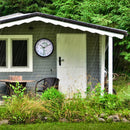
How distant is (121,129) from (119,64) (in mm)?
10289

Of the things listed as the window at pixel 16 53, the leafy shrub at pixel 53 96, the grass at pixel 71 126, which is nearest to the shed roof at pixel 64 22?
the window at pixel 16 53

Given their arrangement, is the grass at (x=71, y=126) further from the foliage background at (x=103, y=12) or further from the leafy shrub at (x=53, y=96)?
the foliage background at (x=103, y=12)

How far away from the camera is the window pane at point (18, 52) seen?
9078mm

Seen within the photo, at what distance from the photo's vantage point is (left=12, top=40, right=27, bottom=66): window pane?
9.08 m

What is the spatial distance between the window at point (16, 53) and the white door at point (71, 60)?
1.04m

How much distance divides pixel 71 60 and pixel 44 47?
1.05m

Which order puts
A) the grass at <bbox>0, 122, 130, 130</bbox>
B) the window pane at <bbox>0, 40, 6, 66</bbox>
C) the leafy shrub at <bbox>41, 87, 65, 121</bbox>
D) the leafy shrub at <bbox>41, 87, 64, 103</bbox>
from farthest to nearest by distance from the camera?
the window pane at <bbox>0, 40, 6, 66</bbox>
the leafy shrub at <bbox>41, 87, 64, 103</bbox>
the leafy shrub at <bbox>41, 87, 65, 121</bbox>
the grass at <bbox>0, 122, 130, 130</bbox>

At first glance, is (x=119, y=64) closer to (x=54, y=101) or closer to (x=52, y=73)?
(x=52, y=73)

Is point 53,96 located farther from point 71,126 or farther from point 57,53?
point 57,53

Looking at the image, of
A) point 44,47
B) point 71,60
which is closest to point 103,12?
point 71,60

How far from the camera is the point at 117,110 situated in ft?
20.6

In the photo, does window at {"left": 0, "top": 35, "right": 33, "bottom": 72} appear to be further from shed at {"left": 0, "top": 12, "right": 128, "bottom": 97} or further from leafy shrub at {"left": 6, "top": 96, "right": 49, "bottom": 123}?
leafy shrub at {"left": 6, "top": 96, "right": 49, "bottom": 123}

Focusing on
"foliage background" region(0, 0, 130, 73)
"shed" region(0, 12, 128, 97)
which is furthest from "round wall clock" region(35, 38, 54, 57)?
"foliage background" region(0, 0, 130, 73)

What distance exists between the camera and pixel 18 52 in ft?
30.7
